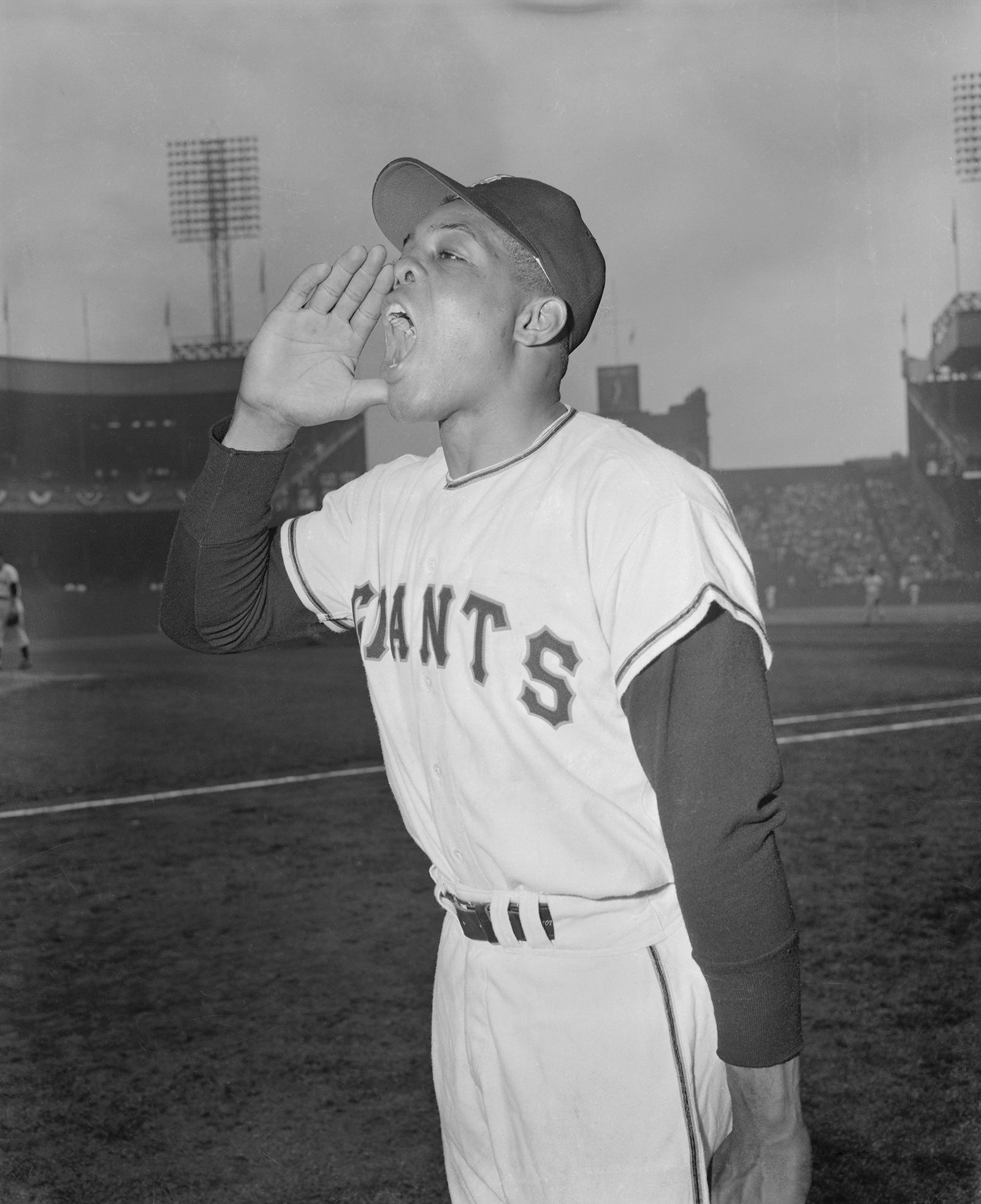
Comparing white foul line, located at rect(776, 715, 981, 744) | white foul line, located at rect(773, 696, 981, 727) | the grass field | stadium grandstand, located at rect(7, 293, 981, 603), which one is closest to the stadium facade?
stadium grandstand, located at rect(7, 293, 981, 603)

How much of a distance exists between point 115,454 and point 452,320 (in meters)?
31.5

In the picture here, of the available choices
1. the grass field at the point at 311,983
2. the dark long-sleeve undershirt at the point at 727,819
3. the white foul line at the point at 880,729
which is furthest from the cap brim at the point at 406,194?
the white foul line at the point at 880,729

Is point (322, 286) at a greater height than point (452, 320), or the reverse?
point (322, 286)

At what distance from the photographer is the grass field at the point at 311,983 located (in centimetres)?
255

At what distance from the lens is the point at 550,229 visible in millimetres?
1413

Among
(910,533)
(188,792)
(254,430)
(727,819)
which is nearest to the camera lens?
(727,819)

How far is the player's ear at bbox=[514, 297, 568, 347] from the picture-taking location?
55.5 inches

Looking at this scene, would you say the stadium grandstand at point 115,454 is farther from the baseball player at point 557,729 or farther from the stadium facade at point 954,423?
the baseball player at point 557,729

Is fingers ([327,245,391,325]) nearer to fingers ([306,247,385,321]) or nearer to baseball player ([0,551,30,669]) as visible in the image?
fingers ([306,247,385,321])

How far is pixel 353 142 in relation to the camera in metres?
27.2

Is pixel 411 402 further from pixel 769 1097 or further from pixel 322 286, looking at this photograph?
pixel 769 1097

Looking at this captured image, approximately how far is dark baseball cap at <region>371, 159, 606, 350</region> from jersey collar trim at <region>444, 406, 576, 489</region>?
0.11 meters

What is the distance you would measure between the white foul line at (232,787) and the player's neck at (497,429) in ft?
14.5

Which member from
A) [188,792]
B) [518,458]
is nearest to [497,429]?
[518,458]
